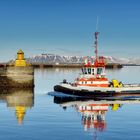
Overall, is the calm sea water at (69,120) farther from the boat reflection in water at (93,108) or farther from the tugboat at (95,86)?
the tugboat at (95,86)

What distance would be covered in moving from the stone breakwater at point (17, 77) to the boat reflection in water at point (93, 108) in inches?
556

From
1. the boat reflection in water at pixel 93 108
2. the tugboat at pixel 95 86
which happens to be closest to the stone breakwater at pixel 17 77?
the tugboat at pixel 95 86

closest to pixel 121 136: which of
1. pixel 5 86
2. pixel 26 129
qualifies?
pixel 26 129

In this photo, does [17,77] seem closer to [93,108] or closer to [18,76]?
[18,76]

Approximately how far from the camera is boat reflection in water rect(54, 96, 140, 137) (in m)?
36.8

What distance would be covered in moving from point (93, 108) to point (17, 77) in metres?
27.9

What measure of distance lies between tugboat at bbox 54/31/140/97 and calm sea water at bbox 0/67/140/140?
19.6ft

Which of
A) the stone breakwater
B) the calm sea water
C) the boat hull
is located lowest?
the calm sea water

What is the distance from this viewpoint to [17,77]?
246ft

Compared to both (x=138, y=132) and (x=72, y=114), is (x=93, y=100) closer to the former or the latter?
(x=72, y=114)

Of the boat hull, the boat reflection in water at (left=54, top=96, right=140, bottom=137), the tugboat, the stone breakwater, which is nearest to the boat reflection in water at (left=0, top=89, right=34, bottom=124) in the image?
the boat reflection in water at (left=54, top=96, right=140, bottom=137)

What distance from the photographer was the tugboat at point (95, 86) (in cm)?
6175

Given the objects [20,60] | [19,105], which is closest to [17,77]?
[20,60]

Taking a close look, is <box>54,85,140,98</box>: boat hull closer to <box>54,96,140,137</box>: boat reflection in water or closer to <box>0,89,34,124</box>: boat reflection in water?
<box>54,96,140,137</box>: boat reflection in water
